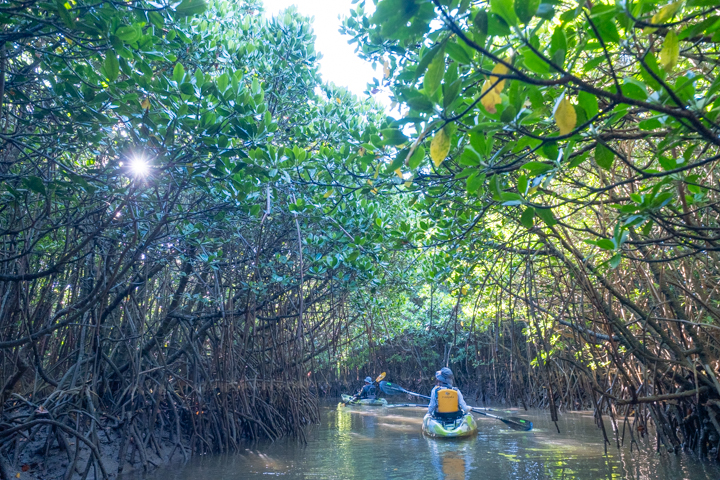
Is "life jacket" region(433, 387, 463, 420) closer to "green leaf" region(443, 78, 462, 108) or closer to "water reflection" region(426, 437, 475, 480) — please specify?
"water reflection" region(426, 437, 475, 480)

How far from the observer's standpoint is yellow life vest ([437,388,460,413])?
26.5 feet

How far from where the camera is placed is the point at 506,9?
116 centimetres

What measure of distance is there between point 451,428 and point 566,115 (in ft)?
24.5

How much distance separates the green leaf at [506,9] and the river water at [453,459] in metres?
4.86

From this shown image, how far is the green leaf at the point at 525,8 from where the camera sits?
1128mm

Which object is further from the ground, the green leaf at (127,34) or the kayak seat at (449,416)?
the green leaf at (127,34)

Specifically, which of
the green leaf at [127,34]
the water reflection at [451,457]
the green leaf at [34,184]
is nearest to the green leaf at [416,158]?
the green leaf at [127,34]

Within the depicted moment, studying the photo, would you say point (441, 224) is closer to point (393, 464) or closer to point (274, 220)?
point (274, 220)

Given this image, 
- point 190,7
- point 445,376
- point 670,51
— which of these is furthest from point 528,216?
point 445,376

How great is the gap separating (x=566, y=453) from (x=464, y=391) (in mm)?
9660

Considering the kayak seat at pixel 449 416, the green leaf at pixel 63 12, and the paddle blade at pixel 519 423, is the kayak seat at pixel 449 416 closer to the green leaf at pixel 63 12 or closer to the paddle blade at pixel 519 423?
the paddle blade at pixel 519 423

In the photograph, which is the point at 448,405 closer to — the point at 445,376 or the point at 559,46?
the point at 445,376

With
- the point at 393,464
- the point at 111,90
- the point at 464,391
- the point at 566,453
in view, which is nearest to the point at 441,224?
the point at 111,90

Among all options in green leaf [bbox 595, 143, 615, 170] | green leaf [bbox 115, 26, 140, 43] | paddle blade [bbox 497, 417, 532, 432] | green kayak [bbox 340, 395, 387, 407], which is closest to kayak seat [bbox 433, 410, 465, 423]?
paddle blade [bbox 497, 417, 532, 432]
